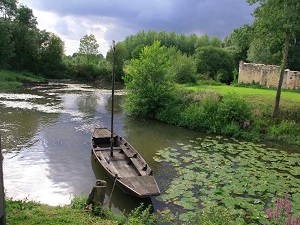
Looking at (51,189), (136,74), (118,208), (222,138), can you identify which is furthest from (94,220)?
(136,74)

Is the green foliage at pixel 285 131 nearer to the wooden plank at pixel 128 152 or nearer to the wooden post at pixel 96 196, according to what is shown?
the wooden plank at pixel 128 152

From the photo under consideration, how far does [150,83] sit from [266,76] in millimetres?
13757

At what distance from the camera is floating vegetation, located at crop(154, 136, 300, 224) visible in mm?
9938

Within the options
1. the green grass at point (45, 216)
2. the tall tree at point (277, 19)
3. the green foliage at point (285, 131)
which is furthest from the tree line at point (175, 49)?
the green grass at point (45, 216)

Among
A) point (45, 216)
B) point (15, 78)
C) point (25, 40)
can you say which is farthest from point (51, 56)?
point (45, 216)

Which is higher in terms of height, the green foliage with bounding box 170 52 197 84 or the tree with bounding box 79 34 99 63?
the tree with bounding box 79 34 99 63

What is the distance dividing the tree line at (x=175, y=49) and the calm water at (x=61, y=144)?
27.2 feet

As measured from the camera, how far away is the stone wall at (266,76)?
2791 centimetres

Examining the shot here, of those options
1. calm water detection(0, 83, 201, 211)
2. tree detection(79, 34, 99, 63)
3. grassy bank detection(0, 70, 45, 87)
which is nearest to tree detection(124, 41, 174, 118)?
calm water detection(0, 83, 201, 211)

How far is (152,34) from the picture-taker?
234 ft

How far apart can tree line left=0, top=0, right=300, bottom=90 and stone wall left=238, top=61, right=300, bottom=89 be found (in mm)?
1353

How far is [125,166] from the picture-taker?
12.6m

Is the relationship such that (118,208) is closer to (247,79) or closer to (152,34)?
(247,79)

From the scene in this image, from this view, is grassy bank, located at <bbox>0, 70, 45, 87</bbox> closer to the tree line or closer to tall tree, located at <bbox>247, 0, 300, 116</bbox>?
the tree line
